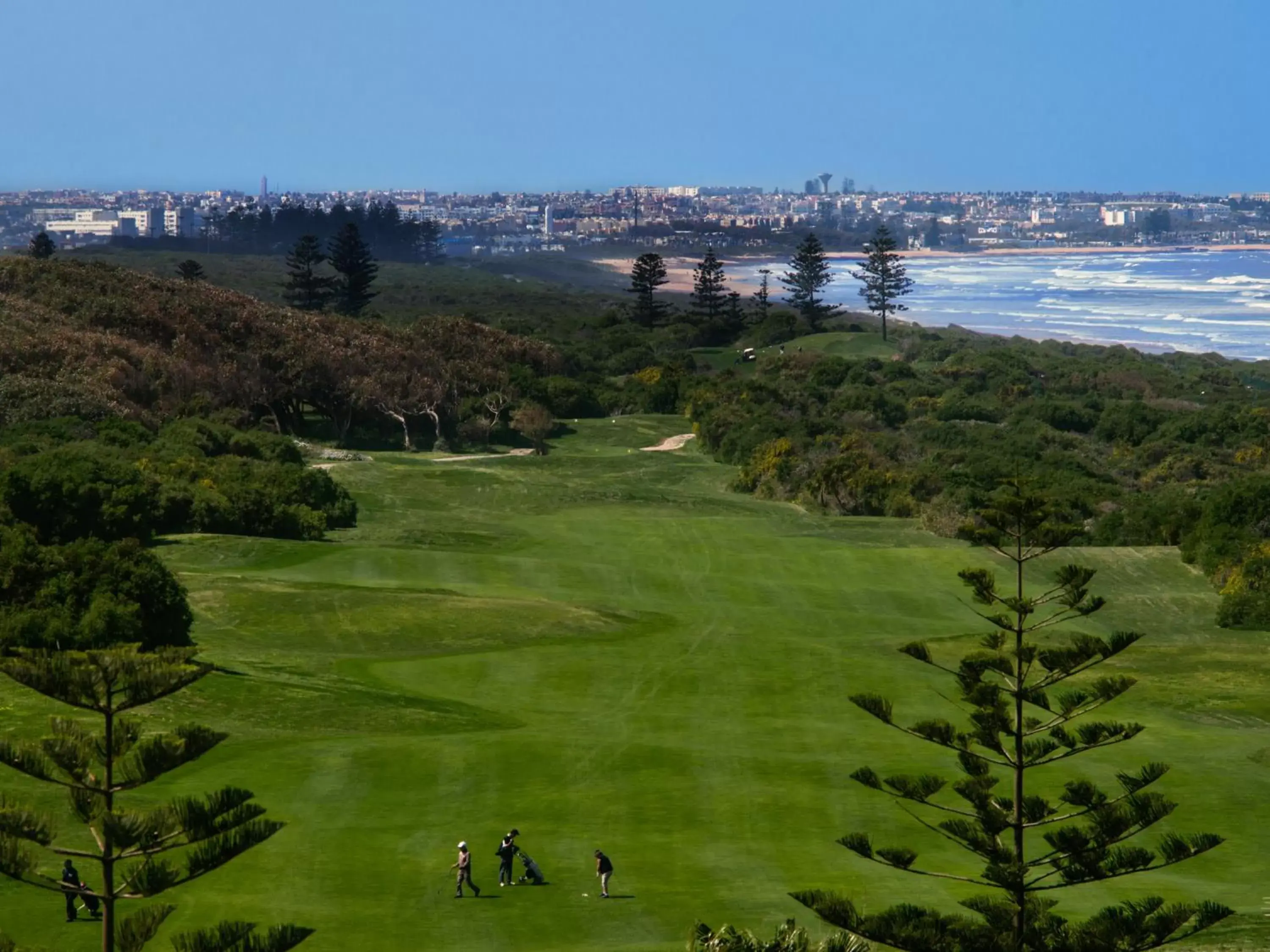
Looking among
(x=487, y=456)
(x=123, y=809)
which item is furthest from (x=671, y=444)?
(x=123, y=809)

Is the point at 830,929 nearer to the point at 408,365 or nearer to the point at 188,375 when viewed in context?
the point at 188,375

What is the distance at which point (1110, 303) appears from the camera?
145750mm

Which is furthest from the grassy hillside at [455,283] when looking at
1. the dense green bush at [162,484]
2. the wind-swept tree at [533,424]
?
the dense green bush at [162,484]

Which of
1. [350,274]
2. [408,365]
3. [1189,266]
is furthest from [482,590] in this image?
[1189,266]

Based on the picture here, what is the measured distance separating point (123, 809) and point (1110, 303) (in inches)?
5532

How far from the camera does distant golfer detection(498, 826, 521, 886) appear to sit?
19.0 meters

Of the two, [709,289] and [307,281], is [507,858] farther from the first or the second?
[709,289]

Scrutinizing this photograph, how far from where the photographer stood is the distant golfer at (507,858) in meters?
19.0

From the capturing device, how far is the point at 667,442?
240ft

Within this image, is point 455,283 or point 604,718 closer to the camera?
point 604,718

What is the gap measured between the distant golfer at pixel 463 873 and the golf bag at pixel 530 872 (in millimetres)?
599

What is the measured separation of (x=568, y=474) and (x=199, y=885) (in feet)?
146

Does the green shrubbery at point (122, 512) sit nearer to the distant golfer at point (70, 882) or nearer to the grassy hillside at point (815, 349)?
the distant golfer at point (70, 882)

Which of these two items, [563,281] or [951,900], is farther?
[563,281]
